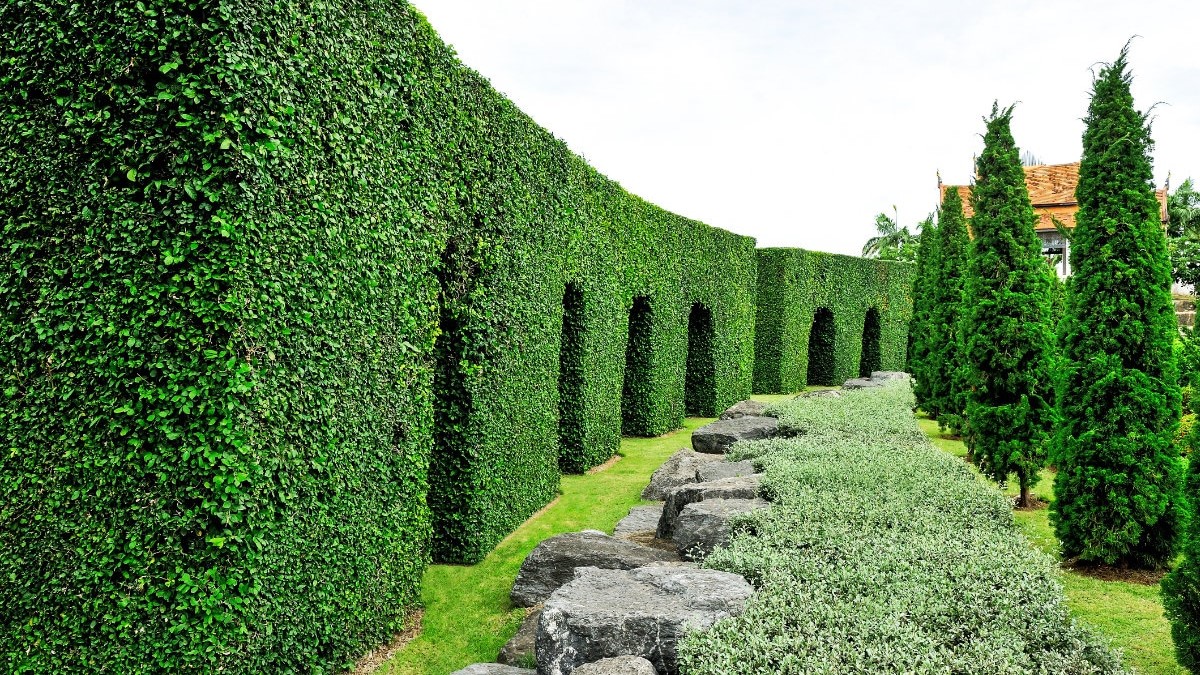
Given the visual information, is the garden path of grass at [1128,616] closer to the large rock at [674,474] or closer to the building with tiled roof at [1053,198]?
the large rock at [674,474]

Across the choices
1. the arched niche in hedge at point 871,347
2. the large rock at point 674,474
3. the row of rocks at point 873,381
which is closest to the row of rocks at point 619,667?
the large rock at point 674,474

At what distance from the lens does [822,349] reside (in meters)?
27.7

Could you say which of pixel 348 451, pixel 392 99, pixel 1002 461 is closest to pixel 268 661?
pixel 348 451

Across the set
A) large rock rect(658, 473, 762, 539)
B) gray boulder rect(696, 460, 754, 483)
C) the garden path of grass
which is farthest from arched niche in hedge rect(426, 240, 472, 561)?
the garden path of grass

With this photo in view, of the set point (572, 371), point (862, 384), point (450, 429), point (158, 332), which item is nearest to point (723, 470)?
point (572, 371)

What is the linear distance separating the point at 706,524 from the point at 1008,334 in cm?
622

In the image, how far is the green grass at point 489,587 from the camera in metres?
6.24

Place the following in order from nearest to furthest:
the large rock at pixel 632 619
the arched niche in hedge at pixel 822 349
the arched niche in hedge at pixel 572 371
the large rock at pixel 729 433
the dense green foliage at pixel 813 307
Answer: the large rock at pixel 632 619 < the arched niche in hedge at pixel 572 371 < the large rock at pixel 729 433 < the dense green foliage at pixel 813 307 < the arched niche in hedge at pixel 822 349

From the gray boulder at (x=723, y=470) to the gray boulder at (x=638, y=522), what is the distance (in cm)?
76

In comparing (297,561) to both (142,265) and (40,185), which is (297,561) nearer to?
(142,265)

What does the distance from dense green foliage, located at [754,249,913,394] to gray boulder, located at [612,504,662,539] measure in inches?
565

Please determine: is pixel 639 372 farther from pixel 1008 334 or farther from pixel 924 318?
pixel 924 318

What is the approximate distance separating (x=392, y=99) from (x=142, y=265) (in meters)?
2.55

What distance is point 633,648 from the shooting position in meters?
4.51
